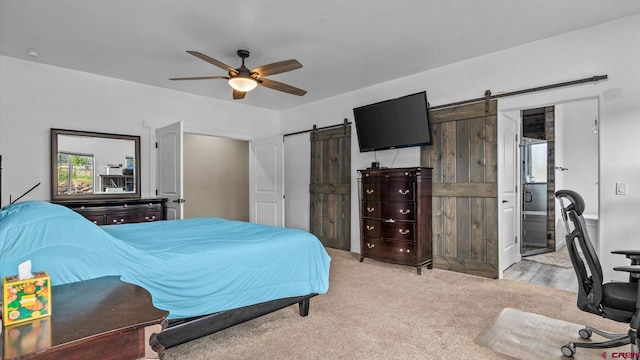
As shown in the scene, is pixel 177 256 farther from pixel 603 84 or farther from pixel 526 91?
pixel 603 84

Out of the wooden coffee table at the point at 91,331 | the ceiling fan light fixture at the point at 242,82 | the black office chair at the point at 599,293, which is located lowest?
the black office chair at the point at 599,293

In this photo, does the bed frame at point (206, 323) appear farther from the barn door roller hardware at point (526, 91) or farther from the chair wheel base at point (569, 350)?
the barn door roller hardware at point (526, 91)

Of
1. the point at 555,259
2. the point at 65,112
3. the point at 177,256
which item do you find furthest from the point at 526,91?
the point at 65,112

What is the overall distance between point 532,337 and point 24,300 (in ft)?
9.59

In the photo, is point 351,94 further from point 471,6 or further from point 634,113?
point 634,113

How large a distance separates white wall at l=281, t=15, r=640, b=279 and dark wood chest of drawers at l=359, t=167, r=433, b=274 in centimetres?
126

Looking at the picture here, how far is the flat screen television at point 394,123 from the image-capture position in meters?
4.29

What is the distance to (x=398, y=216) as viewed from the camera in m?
4.21

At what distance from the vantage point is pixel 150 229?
2.84 metres

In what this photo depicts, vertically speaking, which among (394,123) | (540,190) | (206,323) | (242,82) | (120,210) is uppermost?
(242,82)

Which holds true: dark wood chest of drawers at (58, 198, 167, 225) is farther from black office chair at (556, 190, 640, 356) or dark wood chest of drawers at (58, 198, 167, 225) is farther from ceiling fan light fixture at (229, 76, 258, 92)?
black office chair at (556, 190, 640, 356)

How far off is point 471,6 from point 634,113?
182cm

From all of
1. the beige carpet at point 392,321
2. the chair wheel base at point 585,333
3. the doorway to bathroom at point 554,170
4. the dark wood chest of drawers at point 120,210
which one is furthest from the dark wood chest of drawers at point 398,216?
the dark wood chest of drawers at point 120,210

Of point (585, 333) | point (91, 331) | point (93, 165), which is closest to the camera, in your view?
point (91, 331)
